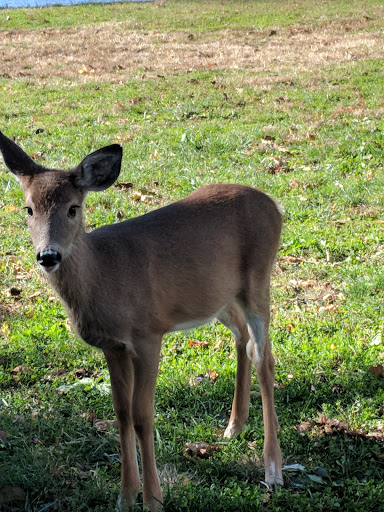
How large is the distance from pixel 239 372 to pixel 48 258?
1774mm

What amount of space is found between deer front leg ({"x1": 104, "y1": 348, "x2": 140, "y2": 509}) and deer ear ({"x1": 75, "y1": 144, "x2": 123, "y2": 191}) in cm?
92

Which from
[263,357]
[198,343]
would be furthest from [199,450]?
[198,343]

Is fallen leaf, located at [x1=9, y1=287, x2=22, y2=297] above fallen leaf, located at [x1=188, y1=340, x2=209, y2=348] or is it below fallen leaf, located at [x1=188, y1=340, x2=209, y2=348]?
above

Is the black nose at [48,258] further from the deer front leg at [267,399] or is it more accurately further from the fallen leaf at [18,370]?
the fallen leaf at [18,370]

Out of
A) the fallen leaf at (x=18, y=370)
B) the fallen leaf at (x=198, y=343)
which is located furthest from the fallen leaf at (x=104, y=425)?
the fallen leaf at (x=198, y=343)

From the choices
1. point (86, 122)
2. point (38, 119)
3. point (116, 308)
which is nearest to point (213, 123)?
point (86, 122)

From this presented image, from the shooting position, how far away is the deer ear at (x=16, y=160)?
13.1 ft

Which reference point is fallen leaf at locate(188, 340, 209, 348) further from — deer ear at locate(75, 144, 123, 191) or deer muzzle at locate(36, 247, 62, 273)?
deer muzzle at locate(36, 247, 62, 273)

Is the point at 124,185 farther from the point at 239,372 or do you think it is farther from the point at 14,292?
the point at 239,372

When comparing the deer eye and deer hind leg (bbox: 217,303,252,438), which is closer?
the deer eye

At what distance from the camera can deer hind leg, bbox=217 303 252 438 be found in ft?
15.4

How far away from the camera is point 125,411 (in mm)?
4191

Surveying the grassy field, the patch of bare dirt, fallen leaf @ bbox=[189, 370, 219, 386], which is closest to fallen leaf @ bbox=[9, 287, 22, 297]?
the grassy field

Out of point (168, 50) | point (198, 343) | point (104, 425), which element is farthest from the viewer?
point (168, 50)
